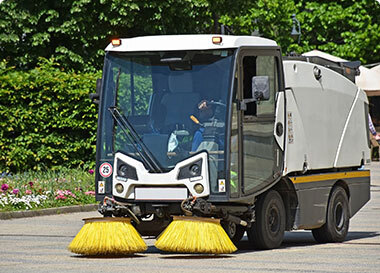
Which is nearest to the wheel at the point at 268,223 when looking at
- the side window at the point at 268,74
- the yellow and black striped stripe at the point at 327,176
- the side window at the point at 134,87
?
the yellow and black striped stripe at the point at 327,176

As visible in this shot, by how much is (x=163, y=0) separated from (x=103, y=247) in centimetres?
1794

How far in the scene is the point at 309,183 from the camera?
1434cm

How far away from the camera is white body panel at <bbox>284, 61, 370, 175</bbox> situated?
13.9 metres

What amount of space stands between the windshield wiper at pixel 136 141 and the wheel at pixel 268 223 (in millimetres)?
1389

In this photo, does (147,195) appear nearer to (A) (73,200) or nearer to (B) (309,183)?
(B) (309,183)

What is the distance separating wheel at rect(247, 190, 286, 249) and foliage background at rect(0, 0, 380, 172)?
39.7 feet

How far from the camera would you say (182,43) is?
Answer: 1284 cm

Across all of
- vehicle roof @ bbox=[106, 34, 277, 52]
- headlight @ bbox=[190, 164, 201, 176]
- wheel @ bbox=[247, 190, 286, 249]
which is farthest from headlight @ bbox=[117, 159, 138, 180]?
wheel @ bbox=[247, 190, 286, 249]

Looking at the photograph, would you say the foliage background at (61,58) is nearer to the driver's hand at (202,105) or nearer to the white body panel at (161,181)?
the white body panel at (161,181)

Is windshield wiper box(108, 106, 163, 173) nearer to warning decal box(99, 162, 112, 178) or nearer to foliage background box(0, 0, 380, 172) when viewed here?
warning decal box(99, 162, 112, 178)

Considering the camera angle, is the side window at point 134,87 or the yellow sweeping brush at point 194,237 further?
the side window at point 134,87

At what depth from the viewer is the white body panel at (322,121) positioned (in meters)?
13.9

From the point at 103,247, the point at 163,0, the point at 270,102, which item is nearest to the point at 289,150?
the point at 270,102

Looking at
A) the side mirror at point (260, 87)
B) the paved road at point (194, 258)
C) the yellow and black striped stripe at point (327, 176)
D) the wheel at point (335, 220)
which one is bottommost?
the paved road at point (194, 258)
